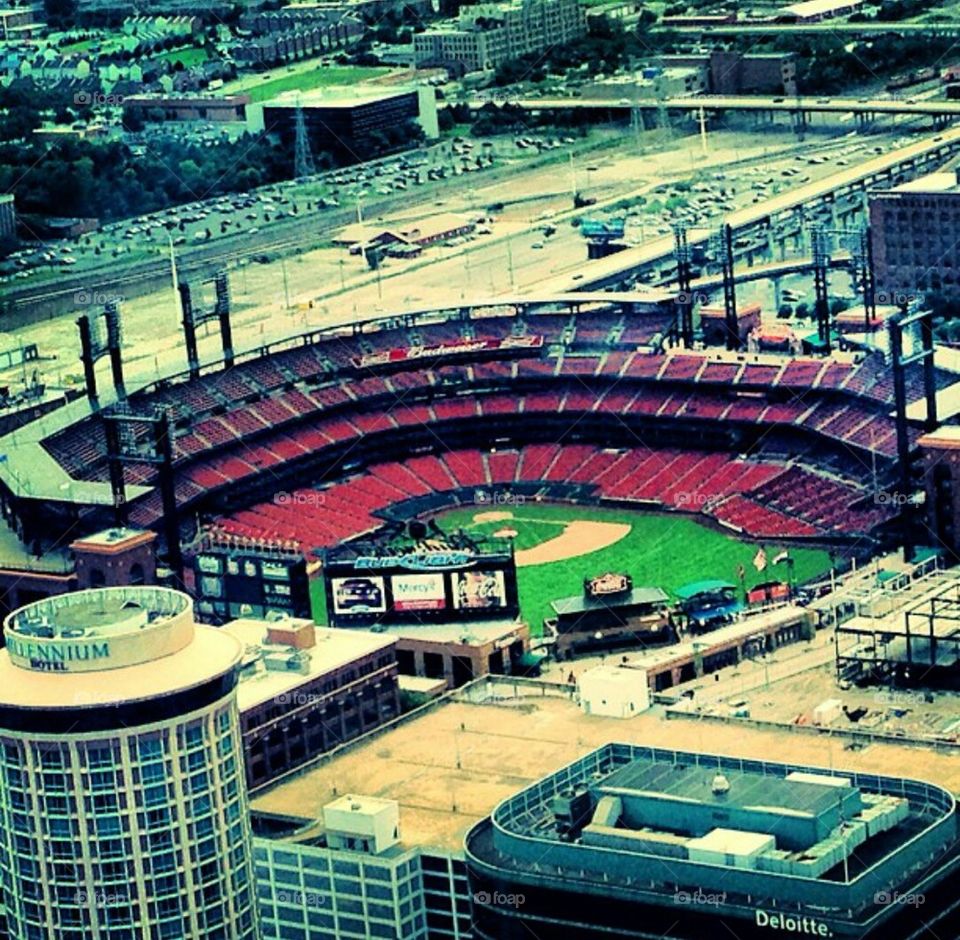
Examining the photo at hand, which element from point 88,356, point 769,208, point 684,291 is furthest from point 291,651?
point 769,208

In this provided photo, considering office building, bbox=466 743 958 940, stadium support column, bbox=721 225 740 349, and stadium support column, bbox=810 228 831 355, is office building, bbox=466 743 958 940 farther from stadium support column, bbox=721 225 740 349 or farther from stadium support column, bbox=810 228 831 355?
stadium support column, bbox=721 225 740 349

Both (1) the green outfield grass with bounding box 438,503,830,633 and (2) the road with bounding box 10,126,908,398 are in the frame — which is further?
(2) the road with bounding box 10,126,908,398

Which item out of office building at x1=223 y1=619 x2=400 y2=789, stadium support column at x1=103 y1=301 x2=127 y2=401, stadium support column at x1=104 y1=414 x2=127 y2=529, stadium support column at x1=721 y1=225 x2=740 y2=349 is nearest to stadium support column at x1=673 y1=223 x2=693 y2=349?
stadium support column at x1=721 y1=225 x2=740 y2=349

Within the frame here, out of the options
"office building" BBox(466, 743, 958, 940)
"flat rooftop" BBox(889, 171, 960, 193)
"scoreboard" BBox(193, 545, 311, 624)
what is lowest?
"scoreboard" BBox(193, 545, 311, 624)

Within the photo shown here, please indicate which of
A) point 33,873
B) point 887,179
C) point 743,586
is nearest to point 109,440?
point 743,586

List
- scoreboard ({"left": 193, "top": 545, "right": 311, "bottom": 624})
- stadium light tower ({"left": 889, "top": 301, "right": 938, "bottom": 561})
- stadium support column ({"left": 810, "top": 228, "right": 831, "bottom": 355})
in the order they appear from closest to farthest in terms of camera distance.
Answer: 1. scoreboard ({"left": 193, "top": 545, "right": 311, "bottom": 624})
2. stadium light tower ({"left": 889, "top": 301, "right": 938, "bottom": 561})
3. stadium support column ({"left": 810, "top": 228, "right": 831, "bottom": 355})

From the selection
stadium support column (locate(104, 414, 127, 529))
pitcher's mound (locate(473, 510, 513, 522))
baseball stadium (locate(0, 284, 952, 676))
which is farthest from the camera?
pitcher's mound (locate(473, 510, 513, 522))

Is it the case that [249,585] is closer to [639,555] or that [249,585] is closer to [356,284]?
[639,555]
